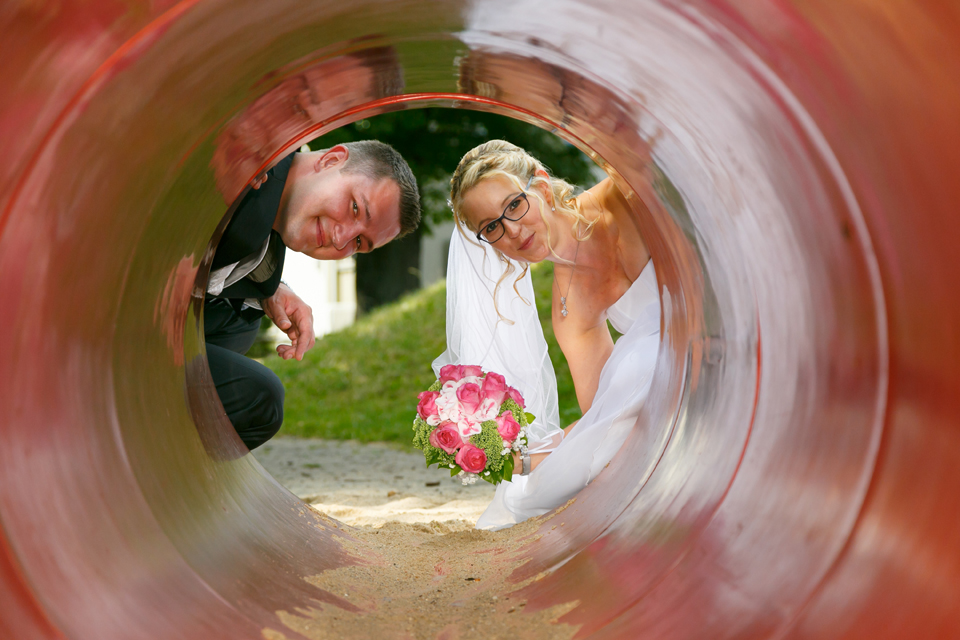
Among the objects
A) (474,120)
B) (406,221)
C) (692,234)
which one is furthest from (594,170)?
(692,234)

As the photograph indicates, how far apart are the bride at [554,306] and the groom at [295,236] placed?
49 cm

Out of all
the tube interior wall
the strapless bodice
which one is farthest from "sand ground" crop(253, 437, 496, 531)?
the tube interior wall

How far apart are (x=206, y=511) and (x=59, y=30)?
1241 mm

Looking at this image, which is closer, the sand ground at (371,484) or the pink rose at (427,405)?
the pink rose at (427,405)

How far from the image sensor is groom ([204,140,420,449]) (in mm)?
3088

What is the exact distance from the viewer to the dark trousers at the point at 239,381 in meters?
3.11

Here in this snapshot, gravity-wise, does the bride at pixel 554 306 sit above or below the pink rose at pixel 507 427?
above

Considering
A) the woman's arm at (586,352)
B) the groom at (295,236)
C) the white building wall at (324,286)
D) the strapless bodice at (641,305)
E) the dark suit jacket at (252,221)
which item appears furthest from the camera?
the white building wall at (324,286)

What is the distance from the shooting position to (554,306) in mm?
4023

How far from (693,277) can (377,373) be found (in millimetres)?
6089

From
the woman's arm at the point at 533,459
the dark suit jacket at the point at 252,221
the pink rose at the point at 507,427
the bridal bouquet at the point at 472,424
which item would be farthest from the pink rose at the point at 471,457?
the dark suit jacket at the point at 252,221

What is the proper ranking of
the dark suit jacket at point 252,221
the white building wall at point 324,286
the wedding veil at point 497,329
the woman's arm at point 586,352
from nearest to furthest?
the dark suit jacket at point 252,221
the woman's arm at point 586,352
the wedding veil at point 497,329
the white building wall at point 324,286

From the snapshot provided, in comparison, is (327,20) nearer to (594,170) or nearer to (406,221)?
(406,221)

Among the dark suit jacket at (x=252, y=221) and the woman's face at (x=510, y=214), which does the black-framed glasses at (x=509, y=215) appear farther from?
the dark suit jacket at (x=252, y=221)
